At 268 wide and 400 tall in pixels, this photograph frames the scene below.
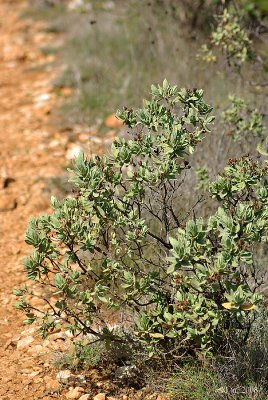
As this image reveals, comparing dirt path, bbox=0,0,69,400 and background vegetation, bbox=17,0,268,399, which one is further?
dirt path, bbox=0,0,69,400

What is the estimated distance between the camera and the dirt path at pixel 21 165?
316 centimetres

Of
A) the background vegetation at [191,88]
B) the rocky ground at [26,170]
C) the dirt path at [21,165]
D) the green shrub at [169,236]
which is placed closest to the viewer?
the green shrub at [169,236]

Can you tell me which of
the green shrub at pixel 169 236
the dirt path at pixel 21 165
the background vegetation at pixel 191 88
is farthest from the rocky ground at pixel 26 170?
the green shrub at pixel 169 236

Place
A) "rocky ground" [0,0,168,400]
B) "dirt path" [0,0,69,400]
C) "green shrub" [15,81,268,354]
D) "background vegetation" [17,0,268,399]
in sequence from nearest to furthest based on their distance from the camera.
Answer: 1. "green shrub" [15,81,268,354]
2. "background vegetation" [17,0,268,399]
3. "rocky ground" [0,0,168,400]
4. "dirt path" [0,0,69,400]

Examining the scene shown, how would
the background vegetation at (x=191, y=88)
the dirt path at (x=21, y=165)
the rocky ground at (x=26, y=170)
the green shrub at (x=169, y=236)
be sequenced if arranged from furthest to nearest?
1. the dirt path at (x=21, y=165)
2. the rocky ground at (x=26, y=170)
3. the background vegetation at (x=191, y=88)
4. the green shrub at (x=169, y=236)

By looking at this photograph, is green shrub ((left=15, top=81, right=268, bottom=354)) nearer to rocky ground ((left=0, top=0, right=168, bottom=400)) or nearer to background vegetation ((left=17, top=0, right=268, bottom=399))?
background vegetation ((left=17, top=0, right=268, bottom=399))

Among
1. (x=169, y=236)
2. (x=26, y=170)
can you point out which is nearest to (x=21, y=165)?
(x=26, y=170)

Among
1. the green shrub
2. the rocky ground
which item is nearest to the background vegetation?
the green shrub

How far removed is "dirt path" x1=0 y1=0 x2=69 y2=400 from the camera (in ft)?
10.4

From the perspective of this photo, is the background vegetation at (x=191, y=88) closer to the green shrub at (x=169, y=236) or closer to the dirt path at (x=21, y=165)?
the green shrub at (x=169, y=236)

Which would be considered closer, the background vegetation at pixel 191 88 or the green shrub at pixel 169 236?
the green shrub at pixel 169 236

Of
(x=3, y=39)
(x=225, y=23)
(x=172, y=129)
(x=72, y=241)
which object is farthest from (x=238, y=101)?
(x=3, y=39)

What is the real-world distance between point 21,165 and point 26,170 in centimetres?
12

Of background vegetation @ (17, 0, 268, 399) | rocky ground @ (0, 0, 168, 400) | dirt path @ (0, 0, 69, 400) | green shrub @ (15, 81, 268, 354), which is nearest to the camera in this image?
green shrub @ (15, 81, 268, 354)
